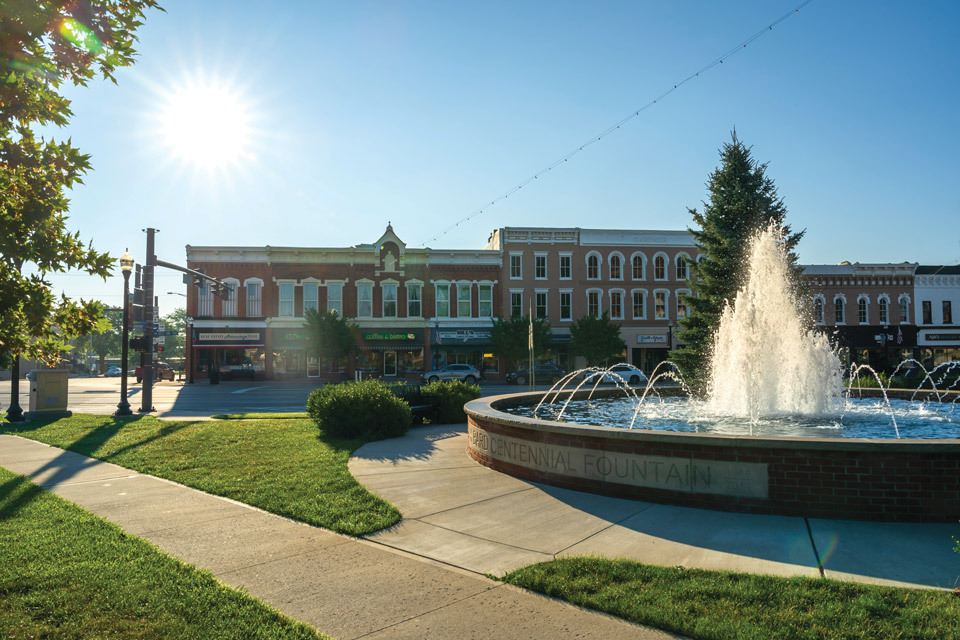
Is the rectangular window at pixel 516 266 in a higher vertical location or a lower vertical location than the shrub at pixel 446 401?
higher

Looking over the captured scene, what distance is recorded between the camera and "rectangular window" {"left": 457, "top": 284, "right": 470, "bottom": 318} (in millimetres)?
44031

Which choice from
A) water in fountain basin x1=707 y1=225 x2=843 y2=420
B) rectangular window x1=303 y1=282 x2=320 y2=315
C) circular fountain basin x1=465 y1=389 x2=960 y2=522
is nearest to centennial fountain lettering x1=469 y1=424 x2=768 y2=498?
circular fountain basin x1=465 y1=389 x2=960 y2=522

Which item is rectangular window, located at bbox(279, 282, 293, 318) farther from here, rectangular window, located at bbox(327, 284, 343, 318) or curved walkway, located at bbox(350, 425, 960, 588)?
curved walkway, located at bbox(350, 425, 960, 588)

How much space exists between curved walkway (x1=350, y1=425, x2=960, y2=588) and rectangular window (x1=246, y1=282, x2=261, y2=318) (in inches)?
1506

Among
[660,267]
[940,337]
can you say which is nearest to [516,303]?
[660,267]

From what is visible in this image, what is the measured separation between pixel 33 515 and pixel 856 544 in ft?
27.8

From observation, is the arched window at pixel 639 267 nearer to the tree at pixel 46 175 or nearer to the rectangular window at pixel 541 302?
the rectangular window at pixel 541 302

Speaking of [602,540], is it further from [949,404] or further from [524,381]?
[524,381]

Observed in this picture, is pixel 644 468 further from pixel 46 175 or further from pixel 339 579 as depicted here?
pixel 46 175

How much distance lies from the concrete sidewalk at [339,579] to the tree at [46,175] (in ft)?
7.81

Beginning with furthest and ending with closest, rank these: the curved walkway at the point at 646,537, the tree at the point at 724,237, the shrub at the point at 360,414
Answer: the tree at the point at 724,237 < the shrub at the point at 360,414 < the curved walkway at the point at 646,537

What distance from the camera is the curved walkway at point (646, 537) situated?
4.88 meters

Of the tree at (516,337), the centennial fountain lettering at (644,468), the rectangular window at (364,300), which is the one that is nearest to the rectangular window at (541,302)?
Answer: the tree at (516,337)

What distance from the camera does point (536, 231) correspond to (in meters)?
44.2
